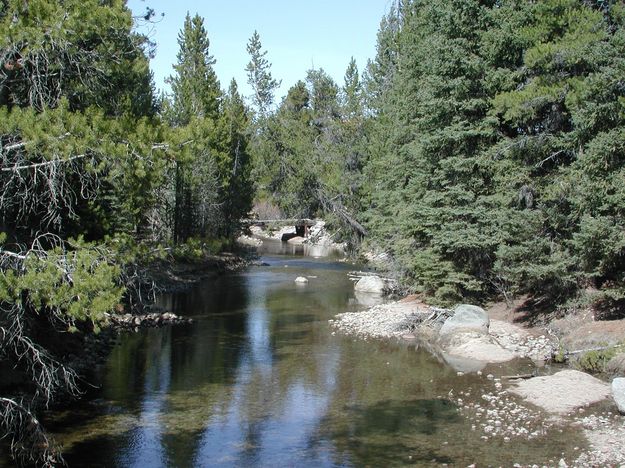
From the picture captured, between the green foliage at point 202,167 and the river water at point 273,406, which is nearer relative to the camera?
the river water at point 273,406

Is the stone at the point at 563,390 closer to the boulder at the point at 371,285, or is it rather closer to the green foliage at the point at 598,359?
the green foliage at the point at 598,359

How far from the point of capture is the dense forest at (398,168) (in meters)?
9.44

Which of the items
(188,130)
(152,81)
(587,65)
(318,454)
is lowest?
(318,454)

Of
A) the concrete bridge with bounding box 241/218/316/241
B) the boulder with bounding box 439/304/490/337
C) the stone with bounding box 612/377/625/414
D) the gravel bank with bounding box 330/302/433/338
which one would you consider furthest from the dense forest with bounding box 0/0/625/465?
the concrete bridge with bounding box 241/218/316/241

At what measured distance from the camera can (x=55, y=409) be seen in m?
13.7

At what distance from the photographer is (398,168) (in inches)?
1190

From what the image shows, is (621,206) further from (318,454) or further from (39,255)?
(39,255)

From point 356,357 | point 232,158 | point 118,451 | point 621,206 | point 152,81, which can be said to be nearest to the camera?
point 118,451

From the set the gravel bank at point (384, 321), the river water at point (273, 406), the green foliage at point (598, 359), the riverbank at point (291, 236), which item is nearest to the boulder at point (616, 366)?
the green foliage at point (598, 359)

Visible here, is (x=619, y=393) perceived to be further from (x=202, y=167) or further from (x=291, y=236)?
(x=291, y=236)

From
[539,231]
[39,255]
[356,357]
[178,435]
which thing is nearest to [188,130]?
[39,255]

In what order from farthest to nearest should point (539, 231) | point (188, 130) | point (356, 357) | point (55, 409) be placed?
point (539, 231), point (356, 357), point (55, 409), point (188, 130)

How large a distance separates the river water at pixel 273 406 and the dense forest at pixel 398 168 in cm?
142

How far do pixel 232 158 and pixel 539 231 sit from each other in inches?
1470
